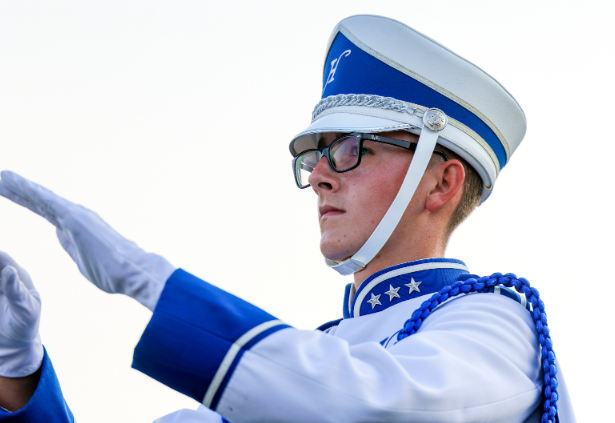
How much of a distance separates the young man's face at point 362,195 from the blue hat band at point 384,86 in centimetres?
19

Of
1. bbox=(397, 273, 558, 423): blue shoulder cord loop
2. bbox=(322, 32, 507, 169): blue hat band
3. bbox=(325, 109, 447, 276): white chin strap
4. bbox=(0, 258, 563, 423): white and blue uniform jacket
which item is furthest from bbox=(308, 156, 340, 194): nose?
bbox=(0, 258, 563, 423): white and blue uniform jacket

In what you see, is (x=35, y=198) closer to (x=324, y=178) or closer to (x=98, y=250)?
(x=98, y=250)

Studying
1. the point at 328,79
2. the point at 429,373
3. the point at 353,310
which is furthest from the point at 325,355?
the point at 328,79

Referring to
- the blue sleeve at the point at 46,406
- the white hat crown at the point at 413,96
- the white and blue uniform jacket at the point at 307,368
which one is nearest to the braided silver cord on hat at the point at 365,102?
the white hat crown at the point at 413,96

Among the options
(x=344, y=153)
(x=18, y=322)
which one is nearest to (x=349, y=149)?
(x=344, y=153)

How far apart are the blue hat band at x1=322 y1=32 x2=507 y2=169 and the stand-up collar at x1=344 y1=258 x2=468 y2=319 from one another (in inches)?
23.5

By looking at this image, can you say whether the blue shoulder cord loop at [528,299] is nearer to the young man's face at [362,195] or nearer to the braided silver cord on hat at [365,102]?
the young man's face at [362,195]

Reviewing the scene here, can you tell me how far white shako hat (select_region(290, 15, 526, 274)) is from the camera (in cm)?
284

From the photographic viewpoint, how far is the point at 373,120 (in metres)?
2.88

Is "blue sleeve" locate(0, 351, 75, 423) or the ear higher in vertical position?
the ear

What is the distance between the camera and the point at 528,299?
2369 mm

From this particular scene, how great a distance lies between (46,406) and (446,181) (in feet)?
6.04

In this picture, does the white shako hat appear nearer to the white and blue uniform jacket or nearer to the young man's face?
the young man's face

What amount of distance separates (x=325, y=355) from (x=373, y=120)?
1383mm
